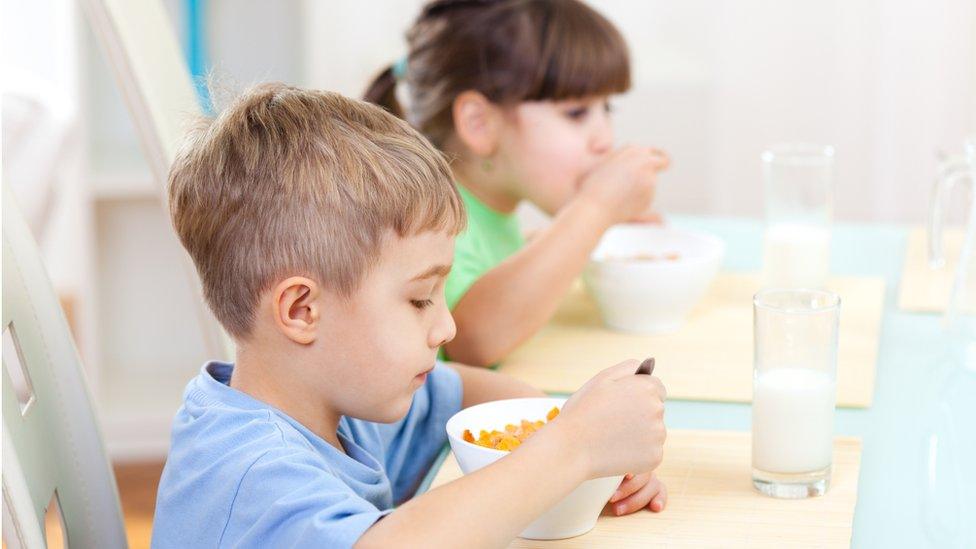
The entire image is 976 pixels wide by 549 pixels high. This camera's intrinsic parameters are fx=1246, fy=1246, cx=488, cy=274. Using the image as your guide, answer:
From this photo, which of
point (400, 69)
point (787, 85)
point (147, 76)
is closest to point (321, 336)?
point (147, 76)

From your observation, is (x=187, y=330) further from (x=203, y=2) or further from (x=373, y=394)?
(x=373, y=394)

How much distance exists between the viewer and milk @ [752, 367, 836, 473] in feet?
2.74

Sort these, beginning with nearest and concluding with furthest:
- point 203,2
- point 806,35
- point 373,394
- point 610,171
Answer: point 373,394 < point 610,171 < point 806,35 < point 203,2

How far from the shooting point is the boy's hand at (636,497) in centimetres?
81

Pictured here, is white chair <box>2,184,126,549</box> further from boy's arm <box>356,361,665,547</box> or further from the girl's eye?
the girl's eye

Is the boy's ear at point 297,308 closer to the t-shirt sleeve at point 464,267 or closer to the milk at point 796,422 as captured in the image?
the milk at point 796,422

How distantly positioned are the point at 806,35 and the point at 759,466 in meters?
1.98

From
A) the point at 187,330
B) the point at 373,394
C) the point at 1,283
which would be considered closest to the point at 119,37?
the point at 1,283

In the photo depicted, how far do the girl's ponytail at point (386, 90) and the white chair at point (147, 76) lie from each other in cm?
37

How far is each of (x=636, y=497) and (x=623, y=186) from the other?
1.91 ft

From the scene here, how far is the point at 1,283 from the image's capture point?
0.84 metres

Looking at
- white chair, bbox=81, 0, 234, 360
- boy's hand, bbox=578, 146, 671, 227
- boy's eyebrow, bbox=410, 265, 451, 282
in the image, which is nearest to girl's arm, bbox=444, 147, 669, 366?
boy's hand, bbox=578, 146, 671, 227

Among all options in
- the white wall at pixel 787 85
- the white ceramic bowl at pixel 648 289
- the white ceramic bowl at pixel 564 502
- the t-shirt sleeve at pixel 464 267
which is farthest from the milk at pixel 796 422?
the white wall at pixel 787 85

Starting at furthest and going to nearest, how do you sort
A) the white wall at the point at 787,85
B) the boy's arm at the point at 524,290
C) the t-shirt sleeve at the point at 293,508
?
1. the white wall at the point at 787,85
2. the boy's arm at the point at 524,290
3. the t-shirt sleeve at the point at 293,508
